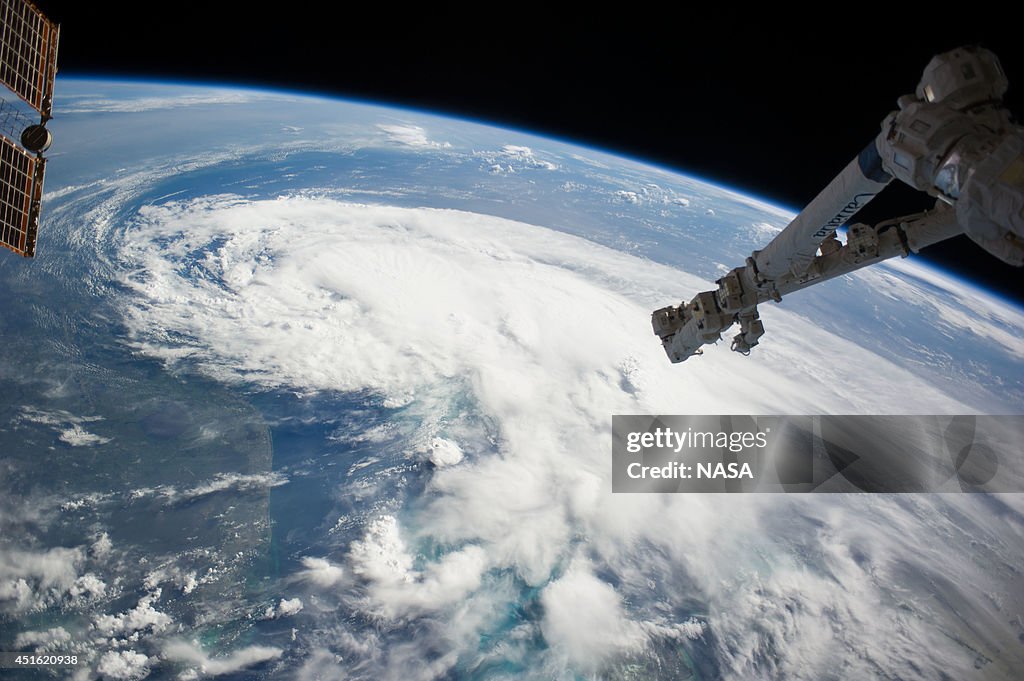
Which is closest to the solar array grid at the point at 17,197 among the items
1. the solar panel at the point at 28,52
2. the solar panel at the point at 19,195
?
the solar panel at the point at 19,195

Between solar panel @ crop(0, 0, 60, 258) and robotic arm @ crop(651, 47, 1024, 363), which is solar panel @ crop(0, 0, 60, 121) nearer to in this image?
solar panel @ crop(0, 0, 60, 258)

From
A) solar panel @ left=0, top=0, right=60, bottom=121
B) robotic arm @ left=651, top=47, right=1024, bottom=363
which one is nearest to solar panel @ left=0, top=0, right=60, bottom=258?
solar panel @ left=0, top=0, right=60, bottom=121

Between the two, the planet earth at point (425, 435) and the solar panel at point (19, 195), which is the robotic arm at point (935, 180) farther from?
the planet earth at point (425, 435)

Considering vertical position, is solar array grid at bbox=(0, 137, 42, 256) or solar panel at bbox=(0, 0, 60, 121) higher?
solar panel at bbox=(0, 0, 60, 121)

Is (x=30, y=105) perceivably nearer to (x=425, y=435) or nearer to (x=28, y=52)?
(x=28, y=52)

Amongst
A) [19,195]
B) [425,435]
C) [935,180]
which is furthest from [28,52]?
[425,435]

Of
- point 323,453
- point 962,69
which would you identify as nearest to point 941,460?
point 962,69

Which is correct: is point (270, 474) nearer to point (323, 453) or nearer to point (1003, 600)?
point (323, 453)
